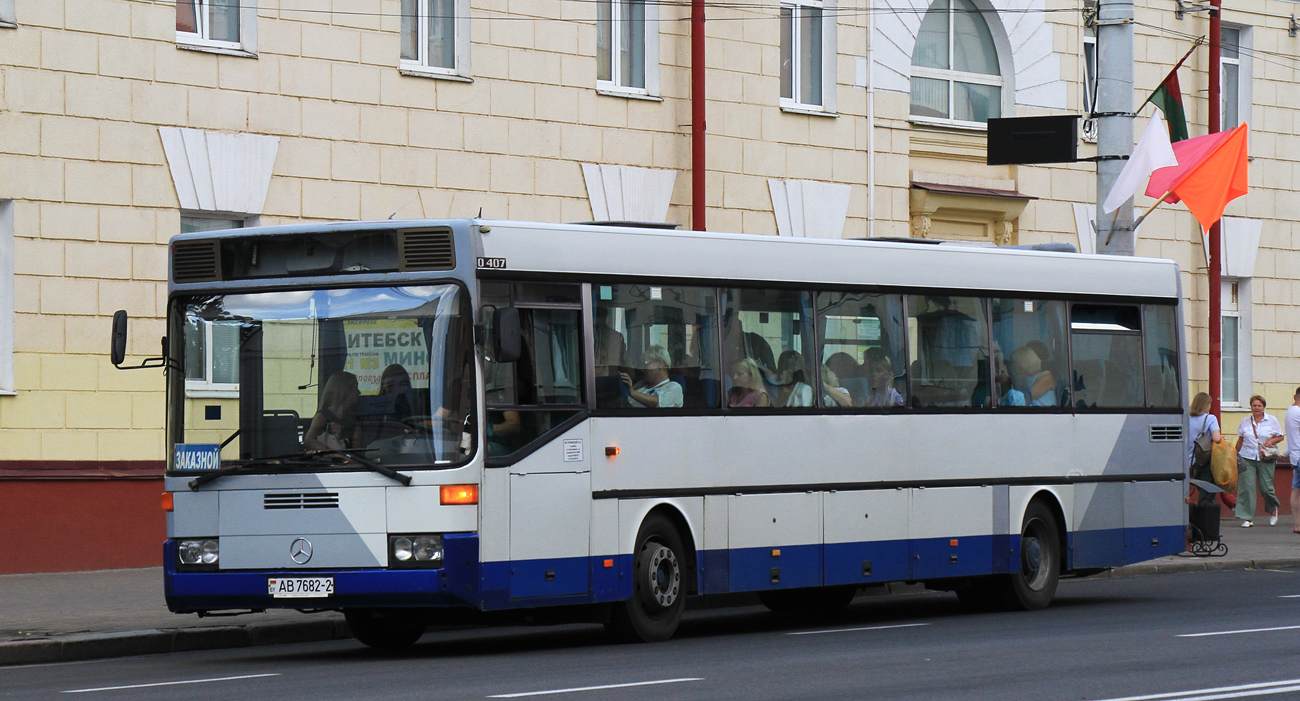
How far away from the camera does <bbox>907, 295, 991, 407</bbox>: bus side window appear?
1562cm

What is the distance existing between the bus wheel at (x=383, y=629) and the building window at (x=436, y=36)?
8980mm

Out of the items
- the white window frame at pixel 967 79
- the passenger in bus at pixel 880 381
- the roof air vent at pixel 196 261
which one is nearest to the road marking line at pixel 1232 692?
the passenger in bus at pixel 880 381

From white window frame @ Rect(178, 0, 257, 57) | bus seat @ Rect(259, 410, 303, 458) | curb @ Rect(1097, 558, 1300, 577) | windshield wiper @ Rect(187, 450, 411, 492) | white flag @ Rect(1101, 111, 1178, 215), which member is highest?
white window frame @ Rect(178, 0, 257, 57)

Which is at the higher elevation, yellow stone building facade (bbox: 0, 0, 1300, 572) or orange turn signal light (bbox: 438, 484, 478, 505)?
Answer: yellow stone building facade (bbox: 0, 0, 1300, 572)

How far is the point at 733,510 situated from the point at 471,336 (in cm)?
270

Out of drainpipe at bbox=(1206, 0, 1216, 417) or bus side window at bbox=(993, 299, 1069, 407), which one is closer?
bus side window at bbox=(993, 299, 1069, 407)

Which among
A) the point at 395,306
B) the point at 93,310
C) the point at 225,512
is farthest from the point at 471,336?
the point at 93,310

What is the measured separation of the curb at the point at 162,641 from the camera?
13203 millimetres

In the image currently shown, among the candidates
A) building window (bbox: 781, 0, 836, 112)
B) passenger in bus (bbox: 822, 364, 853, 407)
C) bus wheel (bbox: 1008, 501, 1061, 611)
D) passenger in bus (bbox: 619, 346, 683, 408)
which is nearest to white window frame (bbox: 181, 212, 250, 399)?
passenger in bus (bbox: 619, 346, 683, 408)

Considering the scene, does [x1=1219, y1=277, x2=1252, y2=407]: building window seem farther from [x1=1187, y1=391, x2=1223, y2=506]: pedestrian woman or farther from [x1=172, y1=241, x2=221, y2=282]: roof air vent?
[x1=172, y1=241, x2=221, y2=282]: roof air vent

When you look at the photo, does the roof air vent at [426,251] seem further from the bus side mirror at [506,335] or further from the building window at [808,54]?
the building window at [808,54]

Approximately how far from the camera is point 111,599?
1636 cm

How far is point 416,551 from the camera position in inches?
481

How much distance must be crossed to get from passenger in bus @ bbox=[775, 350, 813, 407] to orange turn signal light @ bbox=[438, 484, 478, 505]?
9.75ft
